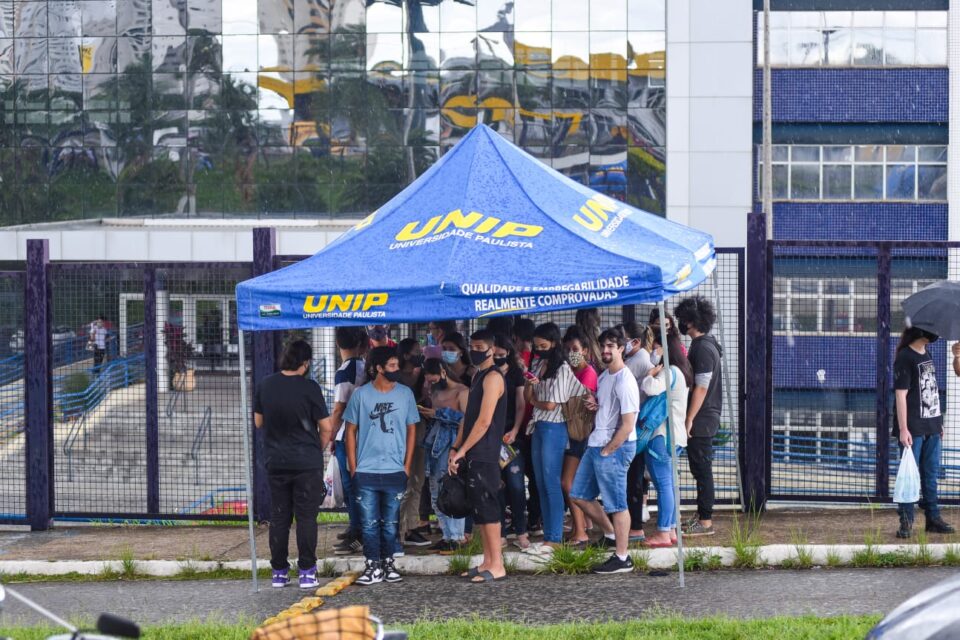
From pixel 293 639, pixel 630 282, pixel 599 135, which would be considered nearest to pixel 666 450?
pixel 630 282

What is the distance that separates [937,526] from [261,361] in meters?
5.70

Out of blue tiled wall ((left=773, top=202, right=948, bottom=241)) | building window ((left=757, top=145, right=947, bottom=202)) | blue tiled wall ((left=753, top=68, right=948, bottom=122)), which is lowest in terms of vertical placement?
blue tiled wall ((left=773, top=202, right=948, bottom=241))

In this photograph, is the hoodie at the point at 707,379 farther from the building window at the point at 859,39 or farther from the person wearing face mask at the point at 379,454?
the building window at the point at 859,39

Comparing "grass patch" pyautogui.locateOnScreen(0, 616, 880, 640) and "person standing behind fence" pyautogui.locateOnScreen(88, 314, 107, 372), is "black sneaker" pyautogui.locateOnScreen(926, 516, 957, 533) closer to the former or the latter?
"grass patch" pyautogui.locateOnScreen(0, 616, 880, 640)

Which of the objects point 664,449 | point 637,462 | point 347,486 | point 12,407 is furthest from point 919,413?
point 12,407

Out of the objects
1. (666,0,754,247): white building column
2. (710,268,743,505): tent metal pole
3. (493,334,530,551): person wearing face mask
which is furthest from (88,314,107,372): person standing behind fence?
(666,0,754,247): white building column

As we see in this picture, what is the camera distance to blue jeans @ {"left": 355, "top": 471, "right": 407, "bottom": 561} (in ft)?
29.6

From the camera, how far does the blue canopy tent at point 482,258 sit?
838 cm

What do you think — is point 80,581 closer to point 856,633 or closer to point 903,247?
point 856,633

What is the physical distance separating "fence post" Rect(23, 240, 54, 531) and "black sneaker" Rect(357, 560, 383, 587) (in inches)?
161

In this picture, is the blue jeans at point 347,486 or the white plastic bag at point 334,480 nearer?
the blue jeans at point 347,486

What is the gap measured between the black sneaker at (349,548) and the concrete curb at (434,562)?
1.09 ft

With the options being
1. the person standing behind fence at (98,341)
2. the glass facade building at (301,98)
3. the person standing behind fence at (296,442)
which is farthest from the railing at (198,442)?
the glass facade building at (301,98)

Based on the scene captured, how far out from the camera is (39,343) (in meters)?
11.7
